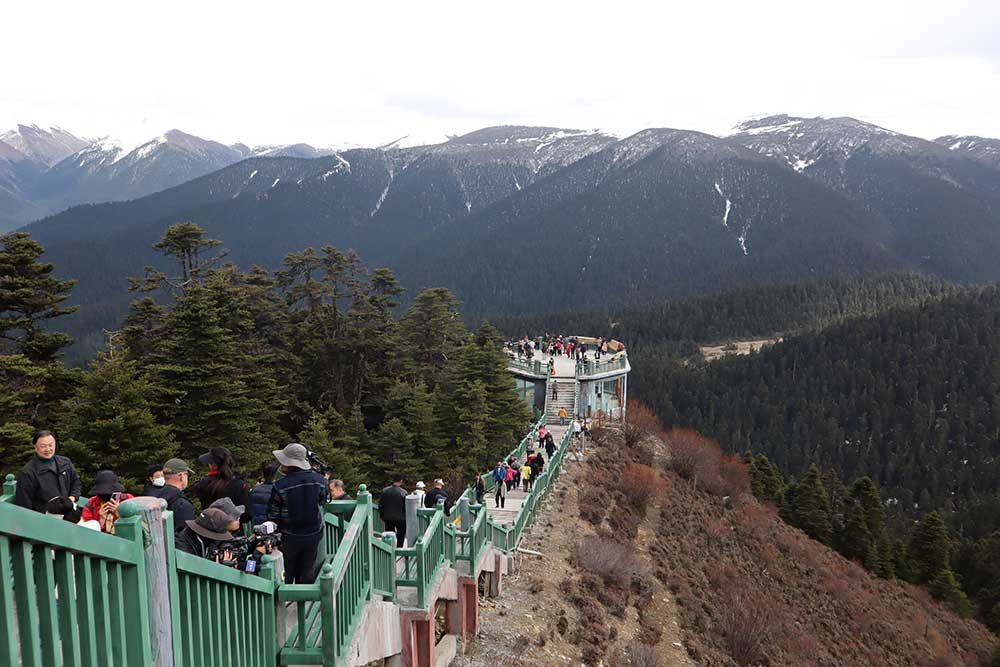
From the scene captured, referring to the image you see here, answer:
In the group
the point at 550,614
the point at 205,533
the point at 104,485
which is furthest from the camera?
the point at 550,614

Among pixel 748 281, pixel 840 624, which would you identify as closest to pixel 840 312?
pixel 748 281

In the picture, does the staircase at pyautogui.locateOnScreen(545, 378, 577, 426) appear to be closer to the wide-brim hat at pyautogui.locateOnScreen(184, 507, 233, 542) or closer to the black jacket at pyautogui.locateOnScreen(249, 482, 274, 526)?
the black jacket at pyautogui.locateOnScreen(249, 482, 274, 526)

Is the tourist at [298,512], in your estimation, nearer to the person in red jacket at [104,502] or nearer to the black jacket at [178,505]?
the black jacket at [178,505]

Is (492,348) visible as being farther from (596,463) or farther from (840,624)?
(840,624)

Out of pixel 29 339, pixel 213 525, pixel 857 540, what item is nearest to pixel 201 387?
pixel 29 339

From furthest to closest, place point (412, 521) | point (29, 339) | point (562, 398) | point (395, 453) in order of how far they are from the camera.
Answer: point (562, 398)
point (395, 453)
point (29, 339)
point (412, 521)

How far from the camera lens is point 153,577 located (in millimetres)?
3020

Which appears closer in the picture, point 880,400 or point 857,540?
point 857,540

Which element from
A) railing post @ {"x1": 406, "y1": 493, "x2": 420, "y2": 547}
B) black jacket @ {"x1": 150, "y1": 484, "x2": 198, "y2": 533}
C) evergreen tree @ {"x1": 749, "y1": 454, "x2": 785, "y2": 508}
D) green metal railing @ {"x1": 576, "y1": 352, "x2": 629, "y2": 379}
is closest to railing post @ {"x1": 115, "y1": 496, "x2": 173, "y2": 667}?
black jacket @ {"x1": 150, "y1": 484, "x2": 198, "y2": 533}

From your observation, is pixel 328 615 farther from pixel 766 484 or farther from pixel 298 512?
pixel 766 484

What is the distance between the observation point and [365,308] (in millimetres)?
33094

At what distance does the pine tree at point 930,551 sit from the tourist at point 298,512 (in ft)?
176

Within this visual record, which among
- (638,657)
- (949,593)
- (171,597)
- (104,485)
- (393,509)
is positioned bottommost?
(949,593)

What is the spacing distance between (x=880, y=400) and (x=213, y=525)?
12262cm
